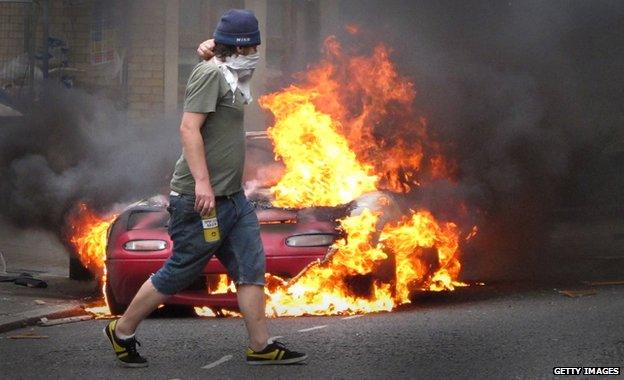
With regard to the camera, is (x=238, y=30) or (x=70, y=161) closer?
(x=238, y=30)

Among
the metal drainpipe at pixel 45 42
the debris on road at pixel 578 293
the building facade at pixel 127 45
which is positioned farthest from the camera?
the building facade at pixel 127 45

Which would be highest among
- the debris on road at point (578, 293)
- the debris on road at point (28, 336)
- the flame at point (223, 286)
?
the flame at point (223, 286)

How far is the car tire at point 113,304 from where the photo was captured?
8.30m

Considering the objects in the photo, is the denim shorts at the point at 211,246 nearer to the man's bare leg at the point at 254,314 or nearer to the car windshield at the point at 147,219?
the man's bare leg at the point at 254,314

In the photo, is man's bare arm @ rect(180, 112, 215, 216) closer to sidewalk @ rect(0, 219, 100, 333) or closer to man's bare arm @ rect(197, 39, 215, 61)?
man's bare arm @ rect(197, 39, 215, 61)

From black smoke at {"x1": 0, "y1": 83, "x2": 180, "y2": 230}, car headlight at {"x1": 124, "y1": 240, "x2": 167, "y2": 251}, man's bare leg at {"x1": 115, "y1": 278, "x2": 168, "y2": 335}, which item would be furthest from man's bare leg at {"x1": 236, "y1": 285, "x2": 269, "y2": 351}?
black smoke at {"x1": 0, "y1": 83, "x2": 180, "y2": 230}

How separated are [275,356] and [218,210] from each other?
0.80 m

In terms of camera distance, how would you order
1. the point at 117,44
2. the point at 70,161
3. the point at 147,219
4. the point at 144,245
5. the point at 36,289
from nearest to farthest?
the point at 144,245
the point at 147,219
the point at 36,289
the point at 70,161
the point at 117,44

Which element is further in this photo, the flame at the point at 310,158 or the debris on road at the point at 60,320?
the flame at the point at 310,158

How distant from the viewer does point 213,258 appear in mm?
8133

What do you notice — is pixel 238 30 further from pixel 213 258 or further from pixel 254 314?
pixel 213 258

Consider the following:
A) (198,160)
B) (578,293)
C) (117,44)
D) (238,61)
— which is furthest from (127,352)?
(117,44)

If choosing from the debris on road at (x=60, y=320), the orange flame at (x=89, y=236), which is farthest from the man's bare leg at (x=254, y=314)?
the orange flame at (x=89, y=236)

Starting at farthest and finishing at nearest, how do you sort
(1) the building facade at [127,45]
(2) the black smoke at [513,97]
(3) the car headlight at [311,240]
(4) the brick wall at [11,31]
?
(4) the brick wall at [11,31] → (1) the building facade at [127,45] → (2) the black smoke at [513,97] → (3) the car headlight at [311,240]
